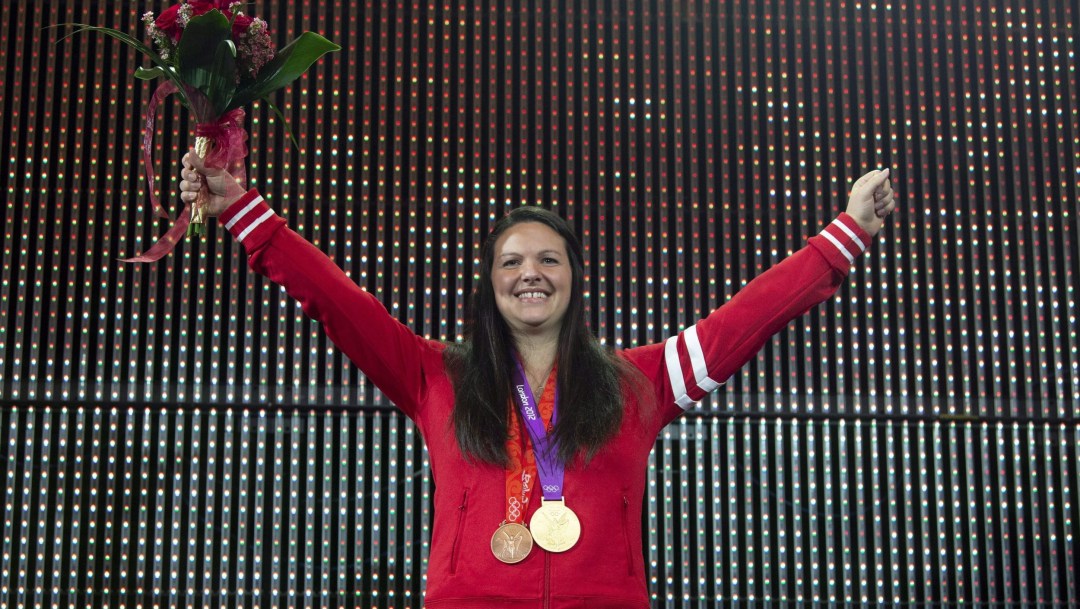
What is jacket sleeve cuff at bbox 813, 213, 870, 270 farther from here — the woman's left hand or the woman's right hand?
the woman's right hand

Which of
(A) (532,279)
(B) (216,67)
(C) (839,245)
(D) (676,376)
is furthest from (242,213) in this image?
(C) (839,245)

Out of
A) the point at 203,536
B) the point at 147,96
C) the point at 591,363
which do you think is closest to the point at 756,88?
the point at 147,96

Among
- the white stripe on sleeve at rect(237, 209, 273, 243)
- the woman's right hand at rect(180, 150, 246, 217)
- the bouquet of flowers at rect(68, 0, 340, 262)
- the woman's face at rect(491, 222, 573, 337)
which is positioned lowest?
the woman's face at rect(491, 222, 573, 337)

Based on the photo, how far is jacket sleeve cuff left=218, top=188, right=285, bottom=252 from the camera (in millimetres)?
1859

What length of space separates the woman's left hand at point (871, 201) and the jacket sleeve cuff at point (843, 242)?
1cm

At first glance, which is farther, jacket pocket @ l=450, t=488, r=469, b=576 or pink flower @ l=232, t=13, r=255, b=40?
pink flower @ l=232, t=13, r=255, b=40

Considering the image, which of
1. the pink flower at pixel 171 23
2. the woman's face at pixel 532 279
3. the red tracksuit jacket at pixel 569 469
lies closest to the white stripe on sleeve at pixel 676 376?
the red tracksuit jacket at pixel 569 469

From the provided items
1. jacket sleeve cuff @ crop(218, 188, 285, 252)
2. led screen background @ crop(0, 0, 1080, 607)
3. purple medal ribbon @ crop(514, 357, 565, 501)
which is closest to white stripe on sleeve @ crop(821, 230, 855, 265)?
purple medal ribbon @ crop(514, 357, 565, 501)

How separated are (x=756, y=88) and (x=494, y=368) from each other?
3.29m

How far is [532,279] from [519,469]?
296mm

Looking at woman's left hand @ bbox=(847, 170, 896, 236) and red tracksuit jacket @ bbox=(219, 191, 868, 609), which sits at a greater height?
woman's left hand @ bbox=(847, 170, 896, 236)

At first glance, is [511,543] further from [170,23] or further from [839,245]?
[170,23]

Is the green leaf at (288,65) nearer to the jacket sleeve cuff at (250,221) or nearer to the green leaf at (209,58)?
the green leaf at (209,58)

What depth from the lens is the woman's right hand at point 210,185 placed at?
6.07 feet
